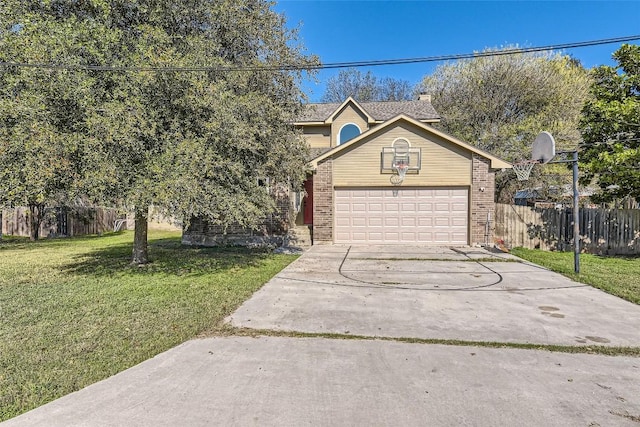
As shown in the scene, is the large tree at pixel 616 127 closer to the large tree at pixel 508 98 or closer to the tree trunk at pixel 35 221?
the large tree at pixel 508 98

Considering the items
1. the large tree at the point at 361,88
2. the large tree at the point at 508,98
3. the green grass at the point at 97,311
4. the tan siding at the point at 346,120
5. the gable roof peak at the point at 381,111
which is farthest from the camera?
the large tree at the point at 361,88

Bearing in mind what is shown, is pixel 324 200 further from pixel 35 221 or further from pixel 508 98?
pixel 508 98

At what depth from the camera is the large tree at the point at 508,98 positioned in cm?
1994

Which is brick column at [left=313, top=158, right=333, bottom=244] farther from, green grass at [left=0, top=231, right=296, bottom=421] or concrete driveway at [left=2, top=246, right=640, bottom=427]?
concrete driveway at [left=2, top=246, right=640, bottom=427]

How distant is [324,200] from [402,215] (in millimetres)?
2887

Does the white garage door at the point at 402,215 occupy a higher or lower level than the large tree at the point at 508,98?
lower

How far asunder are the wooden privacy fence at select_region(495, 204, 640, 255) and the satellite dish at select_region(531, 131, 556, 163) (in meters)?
3.81

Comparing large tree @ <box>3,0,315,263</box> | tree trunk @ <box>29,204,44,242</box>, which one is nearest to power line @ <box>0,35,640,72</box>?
large tree @ <box>3,0,315,263</box>

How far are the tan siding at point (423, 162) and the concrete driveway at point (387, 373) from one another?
7.27 meters

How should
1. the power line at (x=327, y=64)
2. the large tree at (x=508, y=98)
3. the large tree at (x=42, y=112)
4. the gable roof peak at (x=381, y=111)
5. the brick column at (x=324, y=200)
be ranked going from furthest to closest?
the large tree at (x=508, y=98) < the gable roof peak at (x=381, y=111) < the brick column at (x=324, y=200) < the power line at (x=327, y=64) < the large tree at (x=42, y=112)

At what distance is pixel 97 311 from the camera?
534 centimetres

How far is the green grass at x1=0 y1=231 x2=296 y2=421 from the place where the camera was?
338cm

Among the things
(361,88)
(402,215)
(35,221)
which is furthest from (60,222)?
(361,88)

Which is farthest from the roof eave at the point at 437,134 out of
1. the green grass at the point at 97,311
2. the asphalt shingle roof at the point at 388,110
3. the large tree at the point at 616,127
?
the asphalt shingle roof at the point at 388,110
